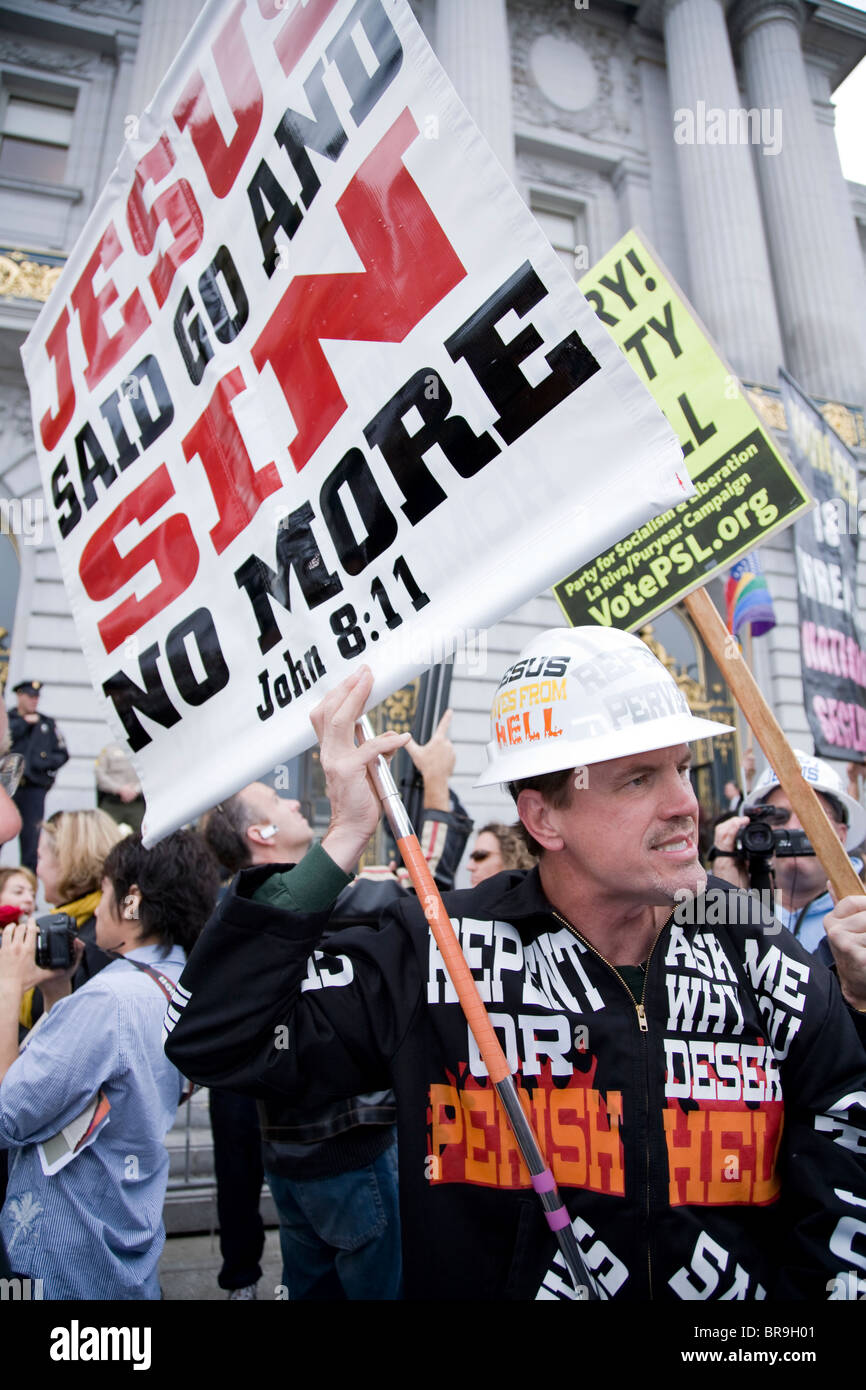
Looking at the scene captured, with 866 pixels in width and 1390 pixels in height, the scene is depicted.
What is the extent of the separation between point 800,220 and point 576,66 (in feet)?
18.0

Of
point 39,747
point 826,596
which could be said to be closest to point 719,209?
point 826,596

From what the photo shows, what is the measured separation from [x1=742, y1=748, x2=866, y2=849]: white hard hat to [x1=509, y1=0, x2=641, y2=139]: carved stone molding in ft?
56.5

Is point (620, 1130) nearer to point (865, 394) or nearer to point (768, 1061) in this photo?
point (768, 1061)

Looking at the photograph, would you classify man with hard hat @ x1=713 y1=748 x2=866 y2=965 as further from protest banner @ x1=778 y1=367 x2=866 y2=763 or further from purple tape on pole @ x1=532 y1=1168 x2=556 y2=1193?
purple tape on pole @ x1=532 y1=1168 x2=556 y2=1193

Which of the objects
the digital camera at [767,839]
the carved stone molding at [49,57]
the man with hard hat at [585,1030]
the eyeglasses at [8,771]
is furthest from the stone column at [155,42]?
the man with hard hat at [585,1030]

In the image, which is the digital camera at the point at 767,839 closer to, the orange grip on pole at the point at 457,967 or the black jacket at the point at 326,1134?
the black jacket at the point at 326,1134

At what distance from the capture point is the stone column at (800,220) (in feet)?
52.2

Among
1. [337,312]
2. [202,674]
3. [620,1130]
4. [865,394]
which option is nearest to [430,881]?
[620,1130]

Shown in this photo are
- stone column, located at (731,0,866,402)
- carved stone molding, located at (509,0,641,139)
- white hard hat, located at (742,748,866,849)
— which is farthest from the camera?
carved stone molding, located at (509,0,641,139)

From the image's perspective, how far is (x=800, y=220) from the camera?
1666cm

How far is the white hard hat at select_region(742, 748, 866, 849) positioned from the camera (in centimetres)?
308

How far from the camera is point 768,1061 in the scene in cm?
160

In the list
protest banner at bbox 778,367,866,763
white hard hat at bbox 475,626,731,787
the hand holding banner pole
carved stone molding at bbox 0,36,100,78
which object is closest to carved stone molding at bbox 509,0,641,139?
carved stone molding at bbox 0,36,100,78

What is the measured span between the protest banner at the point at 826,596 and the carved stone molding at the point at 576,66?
15.5m
